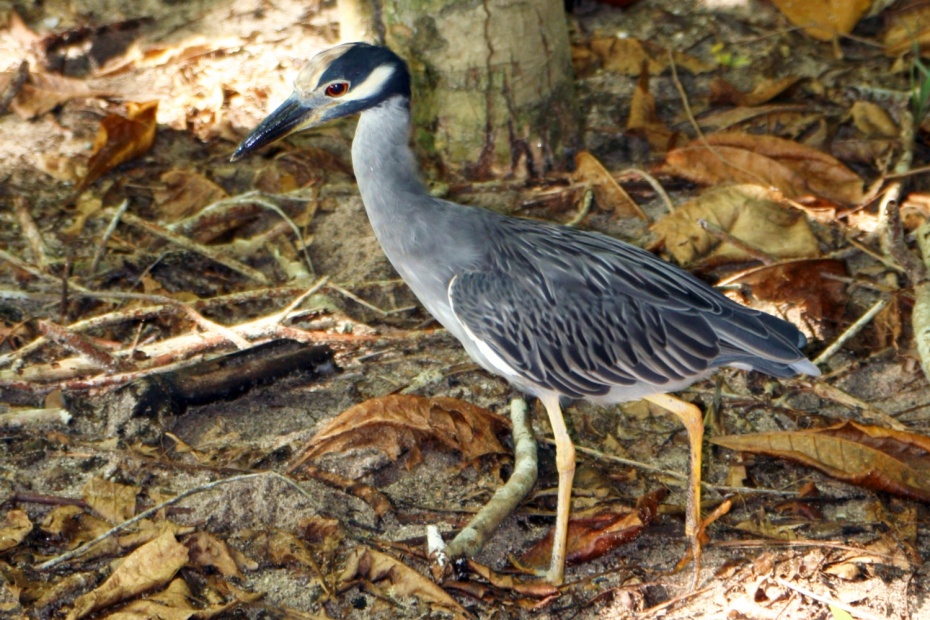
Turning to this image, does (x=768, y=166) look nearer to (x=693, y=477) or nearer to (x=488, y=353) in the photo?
(x=693, y=477)

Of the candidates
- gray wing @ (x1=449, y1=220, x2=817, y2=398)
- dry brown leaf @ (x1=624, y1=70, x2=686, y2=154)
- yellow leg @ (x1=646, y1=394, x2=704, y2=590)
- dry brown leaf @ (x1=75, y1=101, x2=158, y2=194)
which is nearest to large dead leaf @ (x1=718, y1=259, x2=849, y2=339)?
gray wing @ (x1=449, y1=220, x2=817, y2=398)

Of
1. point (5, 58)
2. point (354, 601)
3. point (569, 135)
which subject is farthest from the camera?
point (5, 58)

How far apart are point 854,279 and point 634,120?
173cm

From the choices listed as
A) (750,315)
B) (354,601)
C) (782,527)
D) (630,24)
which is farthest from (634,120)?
(354,601)

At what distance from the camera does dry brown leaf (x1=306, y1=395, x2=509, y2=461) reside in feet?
14.0

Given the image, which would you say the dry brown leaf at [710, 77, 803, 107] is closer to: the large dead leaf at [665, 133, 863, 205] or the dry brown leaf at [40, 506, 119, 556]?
the large dead leaf at [665, 133, 863, 205]

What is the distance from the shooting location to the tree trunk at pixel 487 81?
5.49 meters

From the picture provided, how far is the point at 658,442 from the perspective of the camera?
4.54 metres

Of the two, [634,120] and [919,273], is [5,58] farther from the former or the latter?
[919,273]

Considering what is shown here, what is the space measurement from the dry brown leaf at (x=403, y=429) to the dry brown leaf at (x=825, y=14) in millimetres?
4057

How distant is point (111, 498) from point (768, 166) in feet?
11.8

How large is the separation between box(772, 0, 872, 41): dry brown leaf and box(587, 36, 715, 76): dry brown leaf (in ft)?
2.33

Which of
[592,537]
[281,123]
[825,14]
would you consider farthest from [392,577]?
[825,14]

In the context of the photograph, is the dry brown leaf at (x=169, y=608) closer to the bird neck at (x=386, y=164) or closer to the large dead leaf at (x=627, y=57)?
the bird neck at (x=386, y=164)
